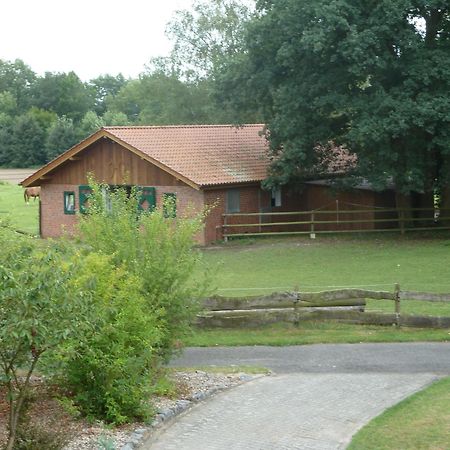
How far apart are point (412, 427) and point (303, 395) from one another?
2.53 metres

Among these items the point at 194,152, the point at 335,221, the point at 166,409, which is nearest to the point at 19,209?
the point at 194,152

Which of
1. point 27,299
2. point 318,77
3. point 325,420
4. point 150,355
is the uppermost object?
point 318,77

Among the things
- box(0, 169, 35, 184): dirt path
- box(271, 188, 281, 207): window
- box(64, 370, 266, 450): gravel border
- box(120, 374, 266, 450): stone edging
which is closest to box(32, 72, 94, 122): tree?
box(0, 169, 35, 184): dirt path

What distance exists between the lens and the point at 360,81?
3522 centimetres

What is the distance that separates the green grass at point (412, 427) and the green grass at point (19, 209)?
27609 mm

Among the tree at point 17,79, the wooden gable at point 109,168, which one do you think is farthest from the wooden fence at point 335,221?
the tree at point 17,79

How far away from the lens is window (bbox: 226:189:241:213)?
38.9 m

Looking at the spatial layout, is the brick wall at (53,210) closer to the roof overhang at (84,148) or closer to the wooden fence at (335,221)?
the roof overhang at (84,148)

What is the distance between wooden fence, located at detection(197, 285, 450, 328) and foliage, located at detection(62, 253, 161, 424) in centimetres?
603

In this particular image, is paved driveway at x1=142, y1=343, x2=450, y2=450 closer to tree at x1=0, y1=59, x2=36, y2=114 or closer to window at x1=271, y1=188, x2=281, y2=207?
window at x1=271, y1=188, x2=281, y2=207

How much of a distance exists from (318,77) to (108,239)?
21.7 m

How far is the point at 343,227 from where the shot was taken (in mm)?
40344

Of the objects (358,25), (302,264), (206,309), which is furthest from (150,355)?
(358,25)

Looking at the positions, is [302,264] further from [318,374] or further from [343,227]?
[318,374]
